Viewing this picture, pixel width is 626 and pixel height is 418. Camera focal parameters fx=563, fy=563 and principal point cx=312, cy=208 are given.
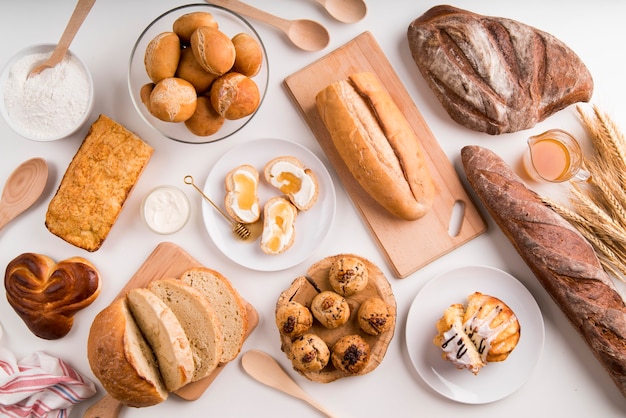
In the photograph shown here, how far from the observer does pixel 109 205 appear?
2203 millimetres

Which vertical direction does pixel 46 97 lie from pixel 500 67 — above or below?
above

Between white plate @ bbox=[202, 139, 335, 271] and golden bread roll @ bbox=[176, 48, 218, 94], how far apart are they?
35cm

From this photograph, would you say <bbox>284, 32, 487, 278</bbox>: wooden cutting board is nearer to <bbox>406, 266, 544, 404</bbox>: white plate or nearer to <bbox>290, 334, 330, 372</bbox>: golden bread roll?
<bbox>406, 266, 544, 404</bbox>: white plate

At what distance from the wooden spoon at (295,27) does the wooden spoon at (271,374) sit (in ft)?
4.14

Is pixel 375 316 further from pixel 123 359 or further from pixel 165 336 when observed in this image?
pixel 123 359

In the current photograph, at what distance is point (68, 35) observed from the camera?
2.06 metres

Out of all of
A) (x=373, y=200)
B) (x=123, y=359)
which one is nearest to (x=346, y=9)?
(x=373, y=200)

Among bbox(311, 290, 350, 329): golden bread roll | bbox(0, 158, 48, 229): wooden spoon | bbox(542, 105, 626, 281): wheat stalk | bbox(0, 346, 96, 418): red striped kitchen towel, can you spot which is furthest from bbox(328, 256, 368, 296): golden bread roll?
Result: bbox(0, 158, 48, 229): wooden spoon

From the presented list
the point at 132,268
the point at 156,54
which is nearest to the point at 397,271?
the point at 132,268

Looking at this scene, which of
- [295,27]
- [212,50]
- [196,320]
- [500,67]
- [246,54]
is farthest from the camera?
[295,27]

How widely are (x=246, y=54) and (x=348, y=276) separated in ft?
2.90

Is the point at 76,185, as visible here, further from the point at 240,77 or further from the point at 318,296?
the point at 318,296

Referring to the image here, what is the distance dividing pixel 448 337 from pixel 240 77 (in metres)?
1.21

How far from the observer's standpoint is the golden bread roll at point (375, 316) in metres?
2.09
